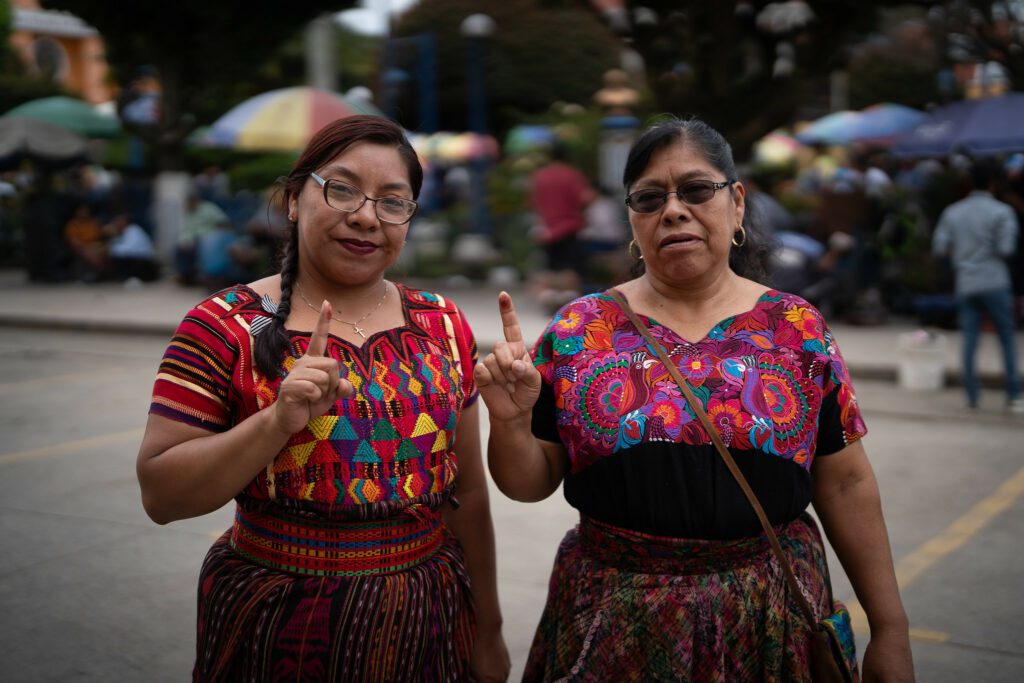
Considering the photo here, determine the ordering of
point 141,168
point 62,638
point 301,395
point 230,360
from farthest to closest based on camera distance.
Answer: point 141,168, point 62,638, point 230,360, point 301,395

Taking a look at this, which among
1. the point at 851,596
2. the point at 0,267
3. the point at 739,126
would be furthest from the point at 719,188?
the point at 0,267

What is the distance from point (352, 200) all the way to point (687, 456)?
3.01ft

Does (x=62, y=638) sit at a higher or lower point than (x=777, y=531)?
lower

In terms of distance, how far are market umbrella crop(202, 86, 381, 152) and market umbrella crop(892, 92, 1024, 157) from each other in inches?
280

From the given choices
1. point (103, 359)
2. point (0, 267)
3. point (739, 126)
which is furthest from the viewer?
point (0, 267)

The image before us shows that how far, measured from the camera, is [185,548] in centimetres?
546

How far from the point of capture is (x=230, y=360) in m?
2.28

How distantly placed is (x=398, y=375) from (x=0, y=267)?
73.8 ft

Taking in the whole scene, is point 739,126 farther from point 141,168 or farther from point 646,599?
point 141,168

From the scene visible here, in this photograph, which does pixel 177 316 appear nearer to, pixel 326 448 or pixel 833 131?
pixel 833 131

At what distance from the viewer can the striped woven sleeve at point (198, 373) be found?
2242 mm

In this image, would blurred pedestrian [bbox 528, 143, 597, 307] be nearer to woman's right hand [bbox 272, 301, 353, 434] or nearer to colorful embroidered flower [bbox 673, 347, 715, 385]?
colorful embroidered flower [bbox 673, 347, 715, 385]

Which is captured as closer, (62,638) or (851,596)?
(62,638)

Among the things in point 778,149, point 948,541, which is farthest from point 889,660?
point 778,149
